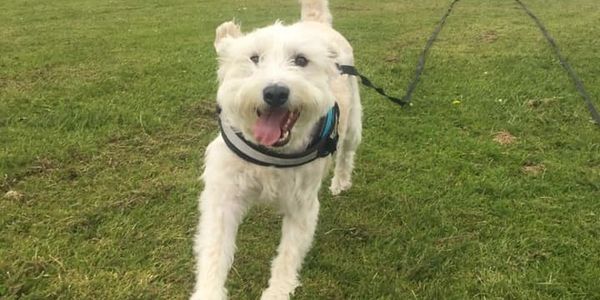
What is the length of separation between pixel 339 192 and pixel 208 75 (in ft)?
12.1

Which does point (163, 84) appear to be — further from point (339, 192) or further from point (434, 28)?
point (434, 28)

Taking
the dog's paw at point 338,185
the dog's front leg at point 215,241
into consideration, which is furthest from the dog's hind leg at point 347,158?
the dog's front leg at point 215,241

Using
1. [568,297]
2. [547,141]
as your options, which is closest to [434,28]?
[547,141]

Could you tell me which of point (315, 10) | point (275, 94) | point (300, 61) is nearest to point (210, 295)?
point (275, 94)

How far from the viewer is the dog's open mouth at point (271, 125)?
314cm

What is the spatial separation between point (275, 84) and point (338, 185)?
2.46 metres

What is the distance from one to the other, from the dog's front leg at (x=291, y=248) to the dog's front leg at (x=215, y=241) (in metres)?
0.32

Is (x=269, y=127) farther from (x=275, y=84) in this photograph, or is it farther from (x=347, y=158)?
(x=347, y=158)

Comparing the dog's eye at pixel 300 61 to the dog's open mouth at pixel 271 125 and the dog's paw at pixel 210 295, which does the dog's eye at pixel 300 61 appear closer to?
the dog's open mouth at pixel 271 125

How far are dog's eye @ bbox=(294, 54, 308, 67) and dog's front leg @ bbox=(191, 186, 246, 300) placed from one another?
2.70 ft

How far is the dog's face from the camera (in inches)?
121

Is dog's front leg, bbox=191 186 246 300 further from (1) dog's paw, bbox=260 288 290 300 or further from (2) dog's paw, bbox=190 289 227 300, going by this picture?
(1) dog's paw, bbox=260 288 290 300

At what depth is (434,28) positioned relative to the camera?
1263 cm

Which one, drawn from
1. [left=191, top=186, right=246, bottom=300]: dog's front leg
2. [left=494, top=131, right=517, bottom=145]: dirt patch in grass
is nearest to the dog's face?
[left=191, top=186, right=246, bottom=300]: dog's front leg
